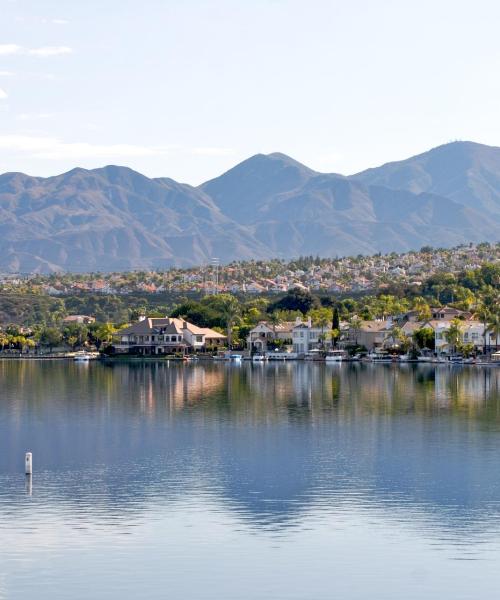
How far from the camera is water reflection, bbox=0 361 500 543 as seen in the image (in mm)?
39875

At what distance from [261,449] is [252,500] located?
1291cm

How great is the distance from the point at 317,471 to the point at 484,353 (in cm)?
8876

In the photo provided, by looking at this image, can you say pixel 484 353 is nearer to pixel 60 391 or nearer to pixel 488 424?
pixel 60 391

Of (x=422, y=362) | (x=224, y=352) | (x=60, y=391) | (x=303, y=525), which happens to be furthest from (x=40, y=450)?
(x=224, y=352)

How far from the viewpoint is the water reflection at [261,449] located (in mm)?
39875

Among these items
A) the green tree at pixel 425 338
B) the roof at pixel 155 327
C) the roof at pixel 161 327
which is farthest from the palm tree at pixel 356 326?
the roof at pixel 155 327

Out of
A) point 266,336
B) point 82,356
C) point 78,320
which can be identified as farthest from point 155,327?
point 78,320

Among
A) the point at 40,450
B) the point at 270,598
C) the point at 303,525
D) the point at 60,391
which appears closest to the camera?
the point at 270,598

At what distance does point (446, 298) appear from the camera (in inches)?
6786

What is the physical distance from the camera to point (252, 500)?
4066 cm

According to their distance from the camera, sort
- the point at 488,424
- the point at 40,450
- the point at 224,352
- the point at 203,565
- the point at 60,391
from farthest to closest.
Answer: the point at 224,352, the point at 60,391, the point at 488,424, the point at 40,450, the point at 203,565

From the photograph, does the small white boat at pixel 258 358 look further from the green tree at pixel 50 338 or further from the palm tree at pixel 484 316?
the green tree at pixel 50 338

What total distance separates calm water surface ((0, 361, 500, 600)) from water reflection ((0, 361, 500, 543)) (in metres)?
0.12

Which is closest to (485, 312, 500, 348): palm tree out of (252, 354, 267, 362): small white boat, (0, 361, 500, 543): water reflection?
(252, 354, 267, 362): small white boat
